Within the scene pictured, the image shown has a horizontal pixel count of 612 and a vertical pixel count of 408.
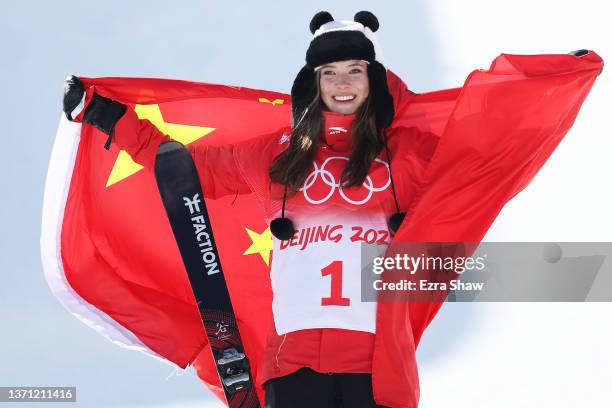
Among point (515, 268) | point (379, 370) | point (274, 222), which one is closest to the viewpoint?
point (379, 370)

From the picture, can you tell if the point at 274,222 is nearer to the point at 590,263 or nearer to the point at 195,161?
the point at 195,161

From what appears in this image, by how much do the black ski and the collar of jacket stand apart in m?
0.70

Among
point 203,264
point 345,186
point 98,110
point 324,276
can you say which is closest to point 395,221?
point 345,186

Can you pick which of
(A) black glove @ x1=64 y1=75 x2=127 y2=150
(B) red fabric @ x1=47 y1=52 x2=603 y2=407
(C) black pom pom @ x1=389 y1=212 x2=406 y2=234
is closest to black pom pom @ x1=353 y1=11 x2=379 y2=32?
(B) red fabric @ x1=47 y1=52 x2=603 y2=407

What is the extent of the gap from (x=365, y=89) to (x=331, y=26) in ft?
1.01

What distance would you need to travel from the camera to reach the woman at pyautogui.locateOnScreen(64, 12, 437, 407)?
3.41 meters

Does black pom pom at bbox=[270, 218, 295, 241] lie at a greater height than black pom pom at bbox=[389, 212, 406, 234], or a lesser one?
greater

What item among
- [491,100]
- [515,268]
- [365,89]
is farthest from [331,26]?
[515,268]

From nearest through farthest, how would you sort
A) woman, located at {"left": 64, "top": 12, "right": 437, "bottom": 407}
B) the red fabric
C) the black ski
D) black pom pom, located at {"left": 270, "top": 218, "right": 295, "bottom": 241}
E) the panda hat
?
woman, located at {"left": 64, "top": 12, "right": 437, "bottom": 407} < black pom pom, located at {"left": 270, "top": 218, "right": 295, "bottom": 241} < the red fabric < the panda hat < the black ski

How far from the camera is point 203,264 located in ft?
14.4

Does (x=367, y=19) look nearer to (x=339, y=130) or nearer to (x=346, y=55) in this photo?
(x=346, y=55)

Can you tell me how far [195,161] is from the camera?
13.5 ft

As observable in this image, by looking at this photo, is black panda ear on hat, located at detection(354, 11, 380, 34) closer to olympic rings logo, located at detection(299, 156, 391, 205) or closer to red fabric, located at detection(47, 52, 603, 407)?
red fabric, located at detection(47, 52, 603, 407)

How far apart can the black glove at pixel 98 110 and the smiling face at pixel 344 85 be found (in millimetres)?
887
